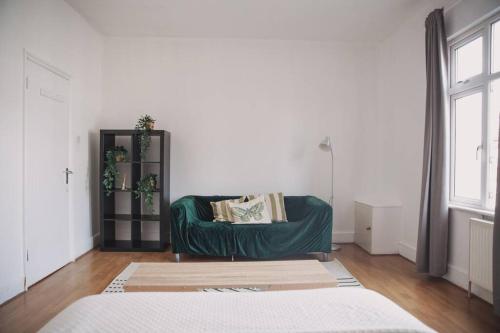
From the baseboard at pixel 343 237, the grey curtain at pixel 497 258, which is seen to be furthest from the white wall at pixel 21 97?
the grey curtain at pixel 497 258

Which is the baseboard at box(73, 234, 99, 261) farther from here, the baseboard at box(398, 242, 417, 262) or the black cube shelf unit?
the baseboard at box(398, 242, 417, 262)

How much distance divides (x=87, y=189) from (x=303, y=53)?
11.5ft

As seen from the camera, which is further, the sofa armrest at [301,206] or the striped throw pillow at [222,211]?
the striped throw pillow at [222,211]

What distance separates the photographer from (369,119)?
4230mm

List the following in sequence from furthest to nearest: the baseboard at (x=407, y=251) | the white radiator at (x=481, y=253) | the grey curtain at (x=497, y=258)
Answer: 1. the baseboard at (x=407, y=251)
2. the white radiator at (x=481, y=253)
3. the grey curtain at (x=497, y=258)

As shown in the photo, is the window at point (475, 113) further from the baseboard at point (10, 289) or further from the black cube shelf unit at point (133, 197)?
the baseboard at point (10, 289)

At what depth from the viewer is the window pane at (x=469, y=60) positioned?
267 cm

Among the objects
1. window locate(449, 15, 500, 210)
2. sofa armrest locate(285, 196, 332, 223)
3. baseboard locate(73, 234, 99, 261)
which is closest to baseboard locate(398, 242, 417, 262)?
window locate(449, 15, 500, 210)

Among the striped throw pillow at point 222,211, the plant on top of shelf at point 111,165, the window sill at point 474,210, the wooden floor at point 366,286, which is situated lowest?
the wooden floor at point 366,286

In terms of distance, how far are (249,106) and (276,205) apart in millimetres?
1481

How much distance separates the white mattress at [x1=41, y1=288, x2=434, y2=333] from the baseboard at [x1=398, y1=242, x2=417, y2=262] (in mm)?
2736

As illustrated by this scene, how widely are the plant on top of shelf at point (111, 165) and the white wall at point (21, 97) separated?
26 cm

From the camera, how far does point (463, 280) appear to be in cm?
266

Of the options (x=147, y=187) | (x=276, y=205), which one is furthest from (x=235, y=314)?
(x=147, y=187)
